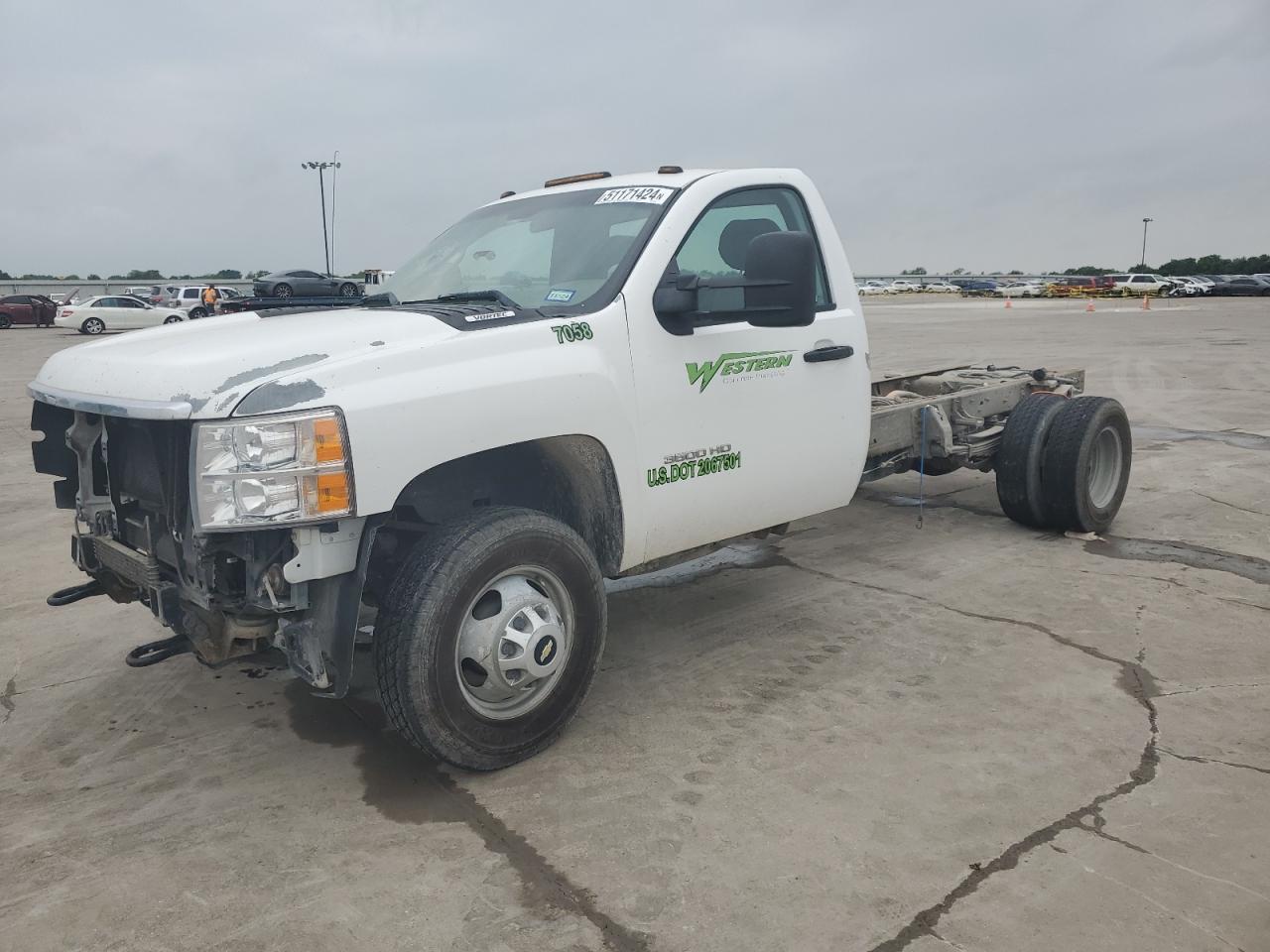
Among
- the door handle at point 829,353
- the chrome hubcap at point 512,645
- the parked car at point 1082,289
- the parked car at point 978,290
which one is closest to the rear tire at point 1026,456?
the door handle at point 829,353

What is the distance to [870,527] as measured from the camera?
6.70 meters

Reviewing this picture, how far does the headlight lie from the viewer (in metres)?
2.86

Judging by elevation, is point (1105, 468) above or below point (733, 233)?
below

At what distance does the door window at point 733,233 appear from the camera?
13.3 ft

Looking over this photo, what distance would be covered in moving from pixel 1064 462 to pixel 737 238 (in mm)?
2885

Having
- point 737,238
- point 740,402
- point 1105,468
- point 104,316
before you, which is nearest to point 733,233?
point 737,238

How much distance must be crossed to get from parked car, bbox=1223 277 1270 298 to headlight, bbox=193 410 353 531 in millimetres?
60230

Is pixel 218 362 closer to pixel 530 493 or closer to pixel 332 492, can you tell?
pixel 332 492

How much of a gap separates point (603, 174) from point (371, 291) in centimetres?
120

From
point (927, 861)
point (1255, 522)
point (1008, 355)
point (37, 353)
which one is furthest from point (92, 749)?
point (37, 353)

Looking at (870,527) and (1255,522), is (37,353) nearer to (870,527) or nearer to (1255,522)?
(870,527)

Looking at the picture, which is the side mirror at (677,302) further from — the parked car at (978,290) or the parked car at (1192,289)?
the parked car at (978,290)

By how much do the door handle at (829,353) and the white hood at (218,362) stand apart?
1753 millimetres

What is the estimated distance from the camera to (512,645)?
11.0 ft
